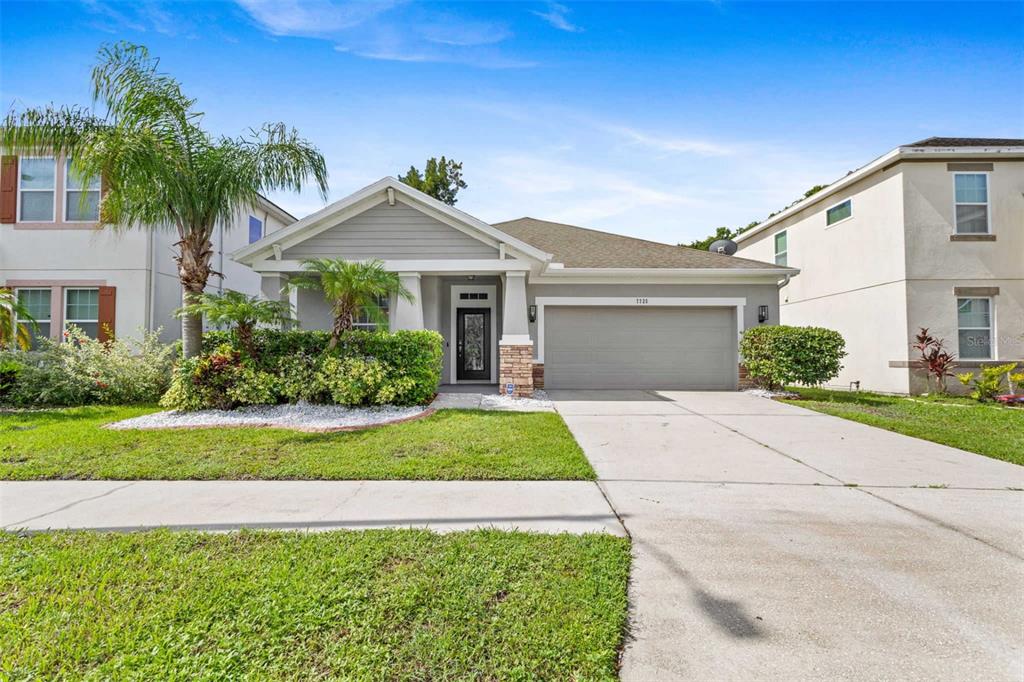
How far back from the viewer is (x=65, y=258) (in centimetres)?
1096

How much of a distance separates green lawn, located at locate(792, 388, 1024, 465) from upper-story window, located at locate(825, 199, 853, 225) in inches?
224

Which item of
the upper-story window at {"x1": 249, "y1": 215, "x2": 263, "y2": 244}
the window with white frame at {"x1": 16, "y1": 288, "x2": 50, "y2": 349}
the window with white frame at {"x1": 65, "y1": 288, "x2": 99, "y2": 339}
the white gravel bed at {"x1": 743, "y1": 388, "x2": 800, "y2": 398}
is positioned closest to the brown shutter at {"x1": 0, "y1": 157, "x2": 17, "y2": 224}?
the window with white frame at {"x1": 16, "y1": 288, "x2": 50, "y2": 349}

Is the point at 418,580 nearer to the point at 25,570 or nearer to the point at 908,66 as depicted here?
the point at 25,570

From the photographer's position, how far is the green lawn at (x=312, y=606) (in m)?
2.00

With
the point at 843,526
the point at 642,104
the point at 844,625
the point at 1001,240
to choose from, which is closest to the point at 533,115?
the point at 642,104

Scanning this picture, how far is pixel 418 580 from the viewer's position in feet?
8.60

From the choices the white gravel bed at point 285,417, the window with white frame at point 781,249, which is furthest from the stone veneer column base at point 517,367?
the window with white frame at point 781,249

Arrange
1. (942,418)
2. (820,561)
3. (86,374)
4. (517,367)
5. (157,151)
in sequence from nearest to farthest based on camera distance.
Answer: (820,561)
(157,151)
(942,418)
(86,374)
(517,367)

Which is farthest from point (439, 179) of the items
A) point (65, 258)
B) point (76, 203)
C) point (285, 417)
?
point (285, 417)

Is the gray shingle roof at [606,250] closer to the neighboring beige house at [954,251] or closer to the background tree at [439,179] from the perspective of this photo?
the neighboring beige house at [954,251]

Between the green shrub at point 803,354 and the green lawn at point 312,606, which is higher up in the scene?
the green shrub at point 803,354

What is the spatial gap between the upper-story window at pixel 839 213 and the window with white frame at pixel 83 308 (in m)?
19.8

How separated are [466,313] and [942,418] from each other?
10.3 metres

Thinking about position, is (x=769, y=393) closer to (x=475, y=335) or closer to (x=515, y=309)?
(x=515, y=309)
